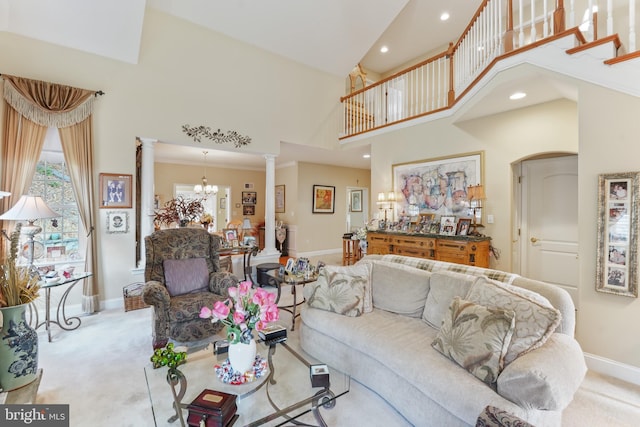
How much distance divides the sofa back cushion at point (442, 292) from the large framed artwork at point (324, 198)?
229 inches

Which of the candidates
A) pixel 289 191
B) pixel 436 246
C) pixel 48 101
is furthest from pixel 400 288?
pixel 289 191

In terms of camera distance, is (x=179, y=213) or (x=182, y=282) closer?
(x=182, y=282)

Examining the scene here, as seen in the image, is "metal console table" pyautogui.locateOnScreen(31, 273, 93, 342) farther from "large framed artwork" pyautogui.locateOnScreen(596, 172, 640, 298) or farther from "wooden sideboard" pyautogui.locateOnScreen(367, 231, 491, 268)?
"large framed artwork" pyautogui.locateOnScreen(596, 172, 640, 298)

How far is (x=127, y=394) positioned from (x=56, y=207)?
3.07 meters

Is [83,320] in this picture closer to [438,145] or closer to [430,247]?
[430,247]

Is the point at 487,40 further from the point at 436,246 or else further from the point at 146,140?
the point at 146,140

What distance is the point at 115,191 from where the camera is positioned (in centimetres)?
406

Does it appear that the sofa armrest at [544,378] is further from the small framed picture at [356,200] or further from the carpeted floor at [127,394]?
the small framed picture at [356,200]

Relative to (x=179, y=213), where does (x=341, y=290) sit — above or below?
below

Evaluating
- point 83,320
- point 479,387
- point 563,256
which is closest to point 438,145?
point 563,256

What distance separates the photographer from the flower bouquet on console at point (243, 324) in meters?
1.60

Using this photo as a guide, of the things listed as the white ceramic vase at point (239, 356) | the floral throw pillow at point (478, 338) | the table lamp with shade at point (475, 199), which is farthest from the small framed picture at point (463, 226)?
the white ceramic vase at point (239, 356)

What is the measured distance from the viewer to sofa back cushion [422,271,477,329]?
221cm

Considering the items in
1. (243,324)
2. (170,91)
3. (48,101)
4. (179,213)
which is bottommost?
(243,324)
